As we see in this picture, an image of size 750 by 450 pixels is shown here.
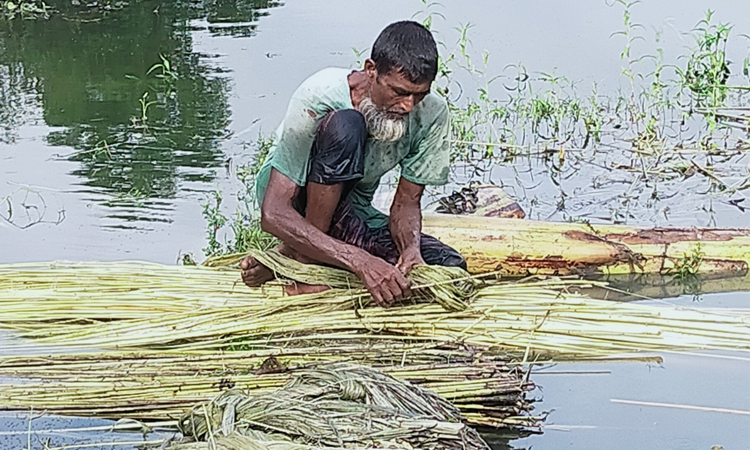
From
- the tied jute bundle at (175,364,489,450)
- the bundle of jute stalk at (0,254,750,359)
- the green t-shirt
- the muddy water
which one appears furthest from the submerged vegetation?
the tied jute bundle at (175,364,489,450)

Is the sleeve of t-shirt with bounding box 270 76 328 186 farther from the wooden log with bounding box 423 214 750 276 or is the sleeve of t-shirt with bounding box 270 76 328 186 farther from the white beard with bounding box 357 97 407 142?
the wooden log with bounding box 423 214 750 276

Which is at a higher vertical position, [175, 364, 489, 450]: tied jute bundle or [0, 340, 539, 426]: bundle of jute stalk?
[175, 364, 489, 450]: tied jute bundle

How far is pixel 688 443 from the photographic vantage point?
8.68ft

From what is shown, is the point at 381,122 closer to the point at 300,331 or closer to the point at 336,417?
the point at 300,331

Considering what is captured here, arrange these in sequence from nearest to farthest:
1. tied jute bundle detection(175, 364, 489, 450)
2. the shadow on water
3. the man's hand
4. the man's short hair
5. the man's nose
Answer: tied jute bundle detection(175, 364, 489, 450) < the man's short hair < the man's nose < the man's hand < the shadow on water

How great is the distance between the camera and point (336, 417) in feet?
6.98

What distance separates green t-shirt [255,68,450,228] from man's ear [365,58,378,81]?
0.48 ft

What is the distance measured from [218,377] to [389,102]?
0.98 metres

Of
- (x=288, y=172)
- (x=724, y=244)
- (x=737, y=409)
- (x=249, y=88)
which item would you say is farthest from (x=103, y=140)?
(x=737, y=409)

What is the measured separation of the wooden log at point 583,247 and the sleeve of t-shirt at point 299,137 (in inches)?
28.8

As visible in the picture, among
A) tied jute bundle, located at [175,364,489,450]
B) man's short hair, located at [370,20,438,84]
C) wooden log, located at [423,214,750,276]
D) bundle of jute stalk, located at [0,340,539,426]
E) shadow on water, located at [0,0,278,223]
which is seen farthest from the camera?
shadow on water, located at [0,0,278,223]

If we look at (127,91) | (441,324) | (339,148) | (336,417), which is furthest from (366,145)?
(127,91)

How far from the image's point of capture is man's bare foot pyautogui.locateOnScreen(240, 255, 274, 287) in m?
3.13

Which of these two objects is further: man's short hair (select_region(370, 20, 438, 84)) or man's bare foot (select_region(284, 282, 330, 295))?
man's bare foot (select_region(284, 282, 330, 295))
